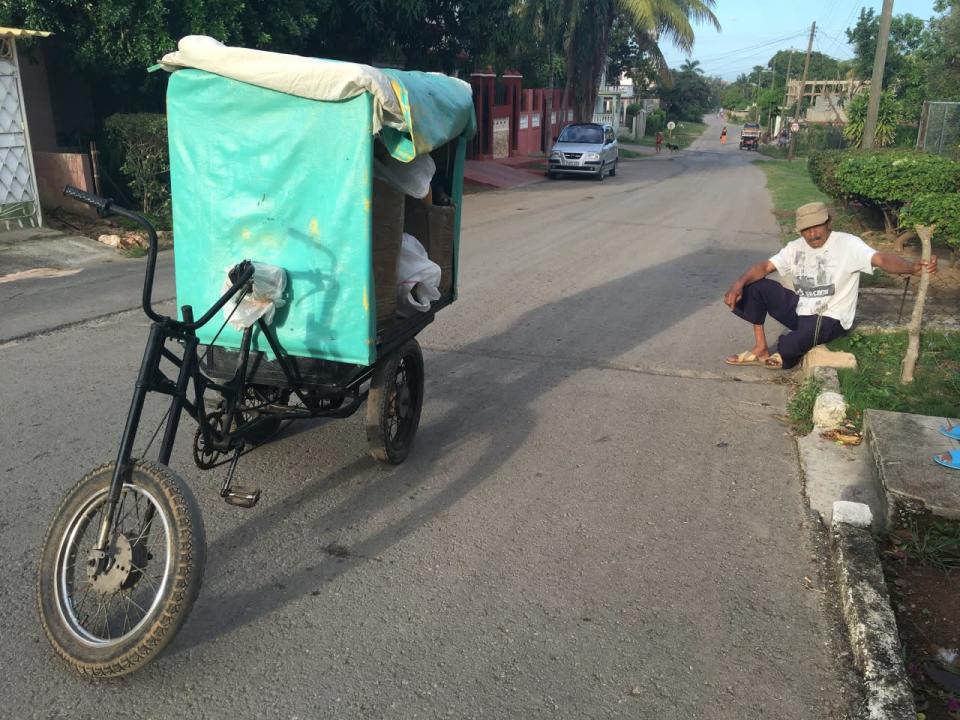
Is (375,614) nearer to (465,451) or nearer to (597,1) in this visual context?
(465,451)

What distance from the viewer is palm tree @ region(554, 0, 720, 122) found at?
31094mm

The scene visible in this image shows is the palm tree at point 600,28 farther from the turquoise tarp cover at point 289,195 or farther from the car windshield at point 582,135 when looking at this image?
the turquoise tarp cover at point 289,195

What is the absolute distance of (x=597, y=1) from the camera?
31359mm

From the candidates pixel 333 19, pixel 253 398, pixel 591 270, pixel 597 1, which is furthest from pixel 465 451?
pixel 597 1

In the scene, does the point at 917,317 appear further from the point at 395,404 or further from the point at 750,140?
the point at 750,140

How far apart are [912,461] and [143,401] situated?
3664 millimetres

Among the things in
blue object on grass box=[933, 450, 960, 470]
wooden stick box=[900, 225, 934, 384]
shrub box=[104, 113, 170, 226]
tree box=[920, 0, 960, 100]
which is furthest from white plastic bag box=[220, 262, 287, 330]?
tree box=[920, 0, 960, 100]

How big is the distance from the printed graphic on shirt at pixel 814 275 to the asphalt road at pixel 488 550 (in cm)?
74

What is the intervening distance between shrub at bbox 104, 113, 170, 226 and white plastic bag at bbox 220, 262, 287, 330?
32.8 feet

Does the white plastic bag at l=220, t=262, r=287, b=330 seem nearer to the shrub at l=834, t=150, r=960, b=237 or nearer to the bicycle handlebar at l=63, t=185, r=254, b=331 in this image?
the bicycle handlebar at l=63, t=185, r=254, b=331

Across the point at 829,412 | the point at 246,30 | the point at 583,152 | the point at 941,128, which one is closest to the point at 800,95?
the point at 583,152

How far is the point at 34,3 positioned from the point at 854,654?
12.7 meters

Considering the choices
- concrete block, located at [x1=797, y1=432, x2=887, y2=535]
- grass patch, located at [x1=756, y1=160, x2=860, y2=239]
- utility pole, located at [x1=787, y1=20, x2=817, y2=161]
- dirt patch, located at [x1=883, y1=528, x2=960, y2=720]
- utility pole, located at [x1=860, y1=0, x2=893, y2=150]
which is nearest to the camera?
dirt patch, located at [x1=883, y1=528, x2=960, y2=720]

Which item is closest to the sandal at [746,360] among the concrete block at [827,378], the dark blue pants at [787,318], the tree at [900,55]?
the dark blue pants at [787,318]
